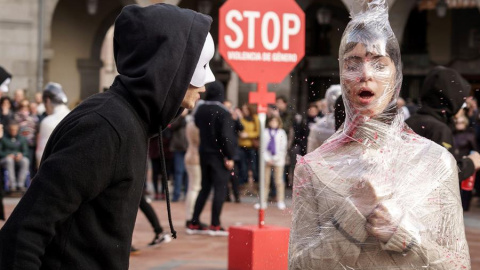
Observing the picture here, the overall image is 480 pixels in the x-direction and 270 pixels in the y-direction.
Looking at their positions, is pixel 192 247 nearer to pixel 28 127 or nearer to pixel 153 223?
pixel 153 223

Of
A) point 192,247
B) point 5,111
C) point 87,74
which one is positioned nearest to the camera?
point 192,247

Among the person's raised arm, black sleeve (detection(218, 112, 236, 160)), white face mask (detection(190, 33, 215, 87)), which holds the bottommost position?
black sleeve (detection(218, 112, 236, 160))

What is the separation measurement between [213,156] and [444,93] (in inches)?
261

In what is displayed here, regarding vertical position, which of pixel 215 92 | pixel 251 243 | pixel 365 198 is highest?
pixel 365 198

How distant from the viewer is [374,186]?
9.80ft

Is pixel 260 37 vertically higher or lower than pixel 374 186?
higher

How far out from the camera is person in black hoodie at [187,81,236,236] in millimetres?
11471

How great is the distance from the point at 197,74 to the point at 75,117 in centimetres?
48

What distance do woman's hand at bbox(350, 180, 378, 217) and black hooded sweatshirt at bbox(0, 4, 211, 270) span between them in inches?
23.2

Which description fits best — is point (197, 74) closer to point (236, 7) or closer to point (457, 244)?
point (457, 244)

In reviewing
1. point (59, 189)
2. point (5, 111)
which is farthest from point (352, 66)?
point (5, 111)

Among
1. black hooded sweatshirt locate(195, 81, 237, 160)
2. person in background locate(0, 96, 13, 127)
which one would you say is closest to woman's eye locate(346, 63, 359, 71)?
black hooded sweatshirt locate(195, 81, 237, 160)

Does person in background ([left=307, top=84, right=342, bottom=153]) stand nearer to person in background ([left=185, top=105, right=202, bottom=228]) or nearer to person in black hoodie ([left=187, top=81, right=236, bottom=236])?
person in black hoodie ([left=187, top=81, right=236, bottom=236])

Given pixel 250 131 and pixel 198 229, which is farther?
pixel 250 131
